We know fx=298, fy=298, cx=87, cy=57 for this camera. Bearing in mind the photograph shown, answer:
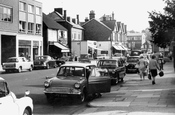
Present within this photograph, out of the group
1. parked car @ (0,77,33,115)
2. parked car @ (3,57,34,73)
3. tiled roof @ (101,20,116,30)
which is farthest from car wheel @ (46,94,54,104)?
tiled roof @ (101,20,116,30)

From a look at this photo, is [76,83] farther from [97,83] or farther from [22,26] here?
[22,26]

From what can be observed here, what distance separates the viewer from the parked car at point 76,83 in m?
11.1

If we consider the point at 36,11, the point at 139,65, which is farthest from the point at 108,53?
the point at 139,65

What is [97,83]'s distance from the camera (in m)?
12.1

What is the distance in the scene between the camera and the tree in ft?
55.3

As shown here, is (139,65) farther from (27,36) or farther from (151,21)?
(27,36)

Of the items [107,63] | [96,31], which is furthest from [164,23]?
A: [96,31]

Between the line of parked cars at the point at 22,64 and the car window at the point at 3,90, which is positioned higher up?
the line of parked cars at the point at 22,64

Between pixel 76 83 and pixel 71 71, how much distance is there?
1.28 metres

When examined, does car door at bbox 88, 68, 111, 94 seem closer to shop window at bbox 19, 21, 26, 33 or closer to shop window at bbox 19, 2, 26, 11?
shop window at bbox 19, 21, 26, 33

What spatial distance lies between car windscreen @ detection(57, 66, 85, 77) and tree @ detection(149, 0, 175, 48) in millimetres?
6762

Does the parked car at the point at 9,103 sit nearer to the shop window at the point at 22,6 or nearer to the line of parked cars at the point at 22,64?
the line of parked cars at the point at 22,64

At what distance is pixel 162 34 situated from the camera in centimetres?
1755

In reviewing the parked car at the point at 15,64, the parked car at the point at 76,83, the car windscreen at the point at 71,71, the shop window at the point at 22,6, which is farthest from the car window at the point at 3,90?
the shop window at the point at 22,6
